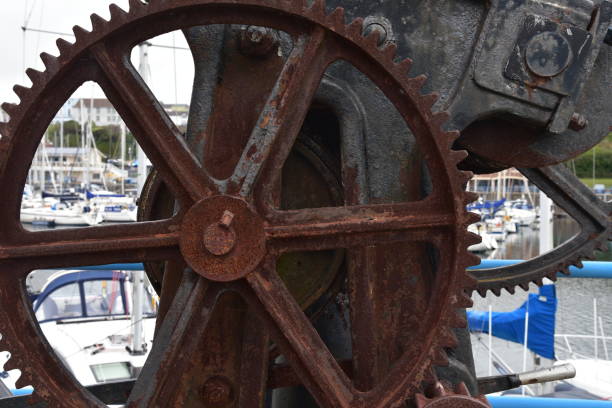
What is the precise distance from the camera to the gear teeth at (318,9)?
2010 mm

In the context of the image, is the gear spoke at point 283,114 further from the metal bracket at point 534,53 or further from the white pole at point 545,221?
the white pole at point 545,221

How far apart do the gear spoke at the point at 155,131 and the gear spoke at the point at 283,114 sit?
118mm

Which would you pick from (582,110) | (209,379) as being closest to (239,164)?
(209,379)

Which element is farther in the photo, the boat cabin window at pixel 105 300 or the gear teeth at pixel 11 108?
the boat cabin window at pixel 105 300

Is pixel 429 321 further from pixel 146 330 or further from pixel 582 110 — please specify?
pixel 146 330

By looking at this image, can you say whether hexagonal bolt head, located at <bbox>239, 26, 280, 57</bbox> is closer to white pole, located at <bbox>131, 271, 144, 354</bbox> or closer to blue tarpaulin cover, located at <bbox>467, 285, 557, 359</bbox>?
blue tarpaulin cover, located at <bbox>467, 285, 557, 359</bbox>

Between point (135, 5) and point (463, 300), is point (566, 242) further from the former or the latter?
point (135, 5)

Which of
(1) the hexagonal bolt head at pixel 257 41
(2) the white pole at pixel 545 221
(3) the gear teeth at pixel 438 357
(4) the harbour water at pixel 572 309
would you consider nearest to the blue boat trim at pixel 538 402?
(3) the gear teeth at pixel 438 357

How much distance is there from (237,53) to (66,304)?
12703 millimetres

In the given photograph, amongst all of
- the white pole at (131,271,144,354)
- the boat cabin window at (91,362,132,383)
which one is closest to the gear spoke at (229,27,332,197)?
the white pole at (131,271,144,354)

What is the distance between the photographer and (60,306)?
13.8 metres

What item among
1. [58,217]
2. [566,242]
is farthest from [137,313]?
[58,217]

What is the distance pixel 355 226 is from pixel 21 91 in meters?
1.02

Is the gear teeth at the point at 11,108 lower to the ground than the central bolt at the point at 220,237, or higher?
higher
